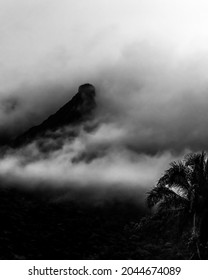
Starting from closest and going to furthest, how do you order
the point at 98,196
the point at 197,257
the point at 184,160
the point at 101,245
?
1. the point at 197,257
2. the point at 184,160
3. the point at 101,245
4. the point at 98,196

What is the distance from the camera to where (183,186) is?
73.5ft

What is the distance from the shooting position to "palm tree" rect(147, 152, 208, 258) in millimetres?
21859

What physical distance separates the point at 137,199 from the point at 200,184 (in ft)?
140

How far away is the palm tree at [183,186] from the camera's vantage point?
71.7 ft

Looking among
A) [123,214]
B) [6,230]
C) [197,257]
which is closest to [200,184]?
[197,257]

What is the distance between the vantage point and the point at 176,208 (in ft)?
73.8

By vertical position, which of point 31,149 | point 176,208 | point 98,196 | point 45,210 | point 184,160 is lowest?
point 176,208

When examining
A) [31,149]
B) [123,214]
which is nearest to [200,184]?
[123,214]

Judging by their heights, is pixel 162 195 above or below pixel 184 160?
below
